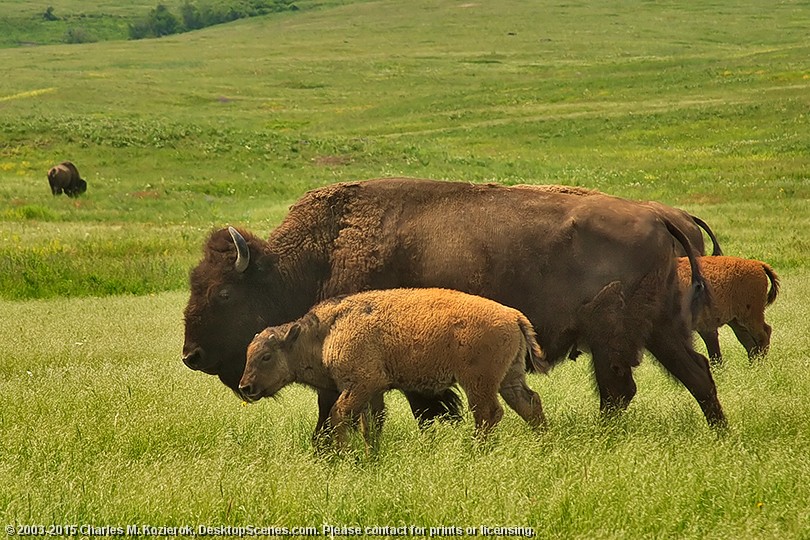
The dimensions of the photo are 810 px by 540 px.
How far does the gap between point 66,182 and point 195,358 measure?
25.4m

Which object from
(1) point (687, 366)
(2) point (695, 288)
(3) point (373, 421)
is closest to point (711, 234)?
(2) point (695, 288)

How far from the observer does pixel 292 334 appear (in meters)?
7.39

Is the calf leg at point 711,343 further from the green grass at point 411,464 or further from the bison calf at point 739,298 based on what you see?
the green grass at point 411,464

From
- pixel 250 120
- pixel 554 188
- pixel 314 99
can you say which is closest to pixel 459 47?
pixel 314 99

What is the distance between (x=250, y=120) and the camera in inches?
2411

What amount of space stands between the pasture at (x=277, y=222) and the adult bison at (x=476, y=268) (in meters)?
0.46

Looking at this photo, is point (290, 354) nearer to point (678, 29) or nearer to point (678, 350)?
point (678, 350)

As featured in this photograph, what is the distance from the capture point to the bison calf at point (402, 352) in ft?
22.9

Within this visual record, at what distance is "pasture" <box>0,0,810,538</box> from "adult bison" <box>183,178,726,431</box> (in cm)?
46

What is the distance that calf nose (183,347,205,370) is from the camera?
27.1ft

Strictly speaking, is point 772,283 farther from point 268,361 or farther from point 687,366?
point 268,361

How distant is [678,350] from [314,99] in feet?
221

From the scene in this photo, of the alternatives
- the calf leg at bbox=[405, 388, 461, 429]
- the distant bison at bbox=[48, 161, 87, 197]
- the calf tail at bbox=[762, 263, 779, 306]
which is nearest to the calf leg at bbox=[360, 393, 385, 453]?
the calf leg at bbox=[405, 388, 461, 429]

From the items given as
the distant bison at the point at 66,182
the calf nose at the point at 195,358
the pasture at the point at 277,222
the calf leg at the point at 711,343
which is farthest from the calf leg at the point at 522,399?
the distant bison at the point at 66,182
